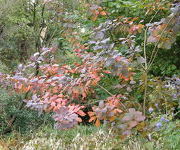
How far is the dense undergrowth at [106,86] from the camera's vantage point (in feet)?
7.06

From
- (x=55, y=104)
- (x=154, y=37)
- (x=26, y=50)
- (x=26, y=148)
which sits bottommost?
(x=26, y=50)

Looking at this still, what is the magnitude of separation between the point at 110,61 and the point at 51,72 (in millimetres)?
956

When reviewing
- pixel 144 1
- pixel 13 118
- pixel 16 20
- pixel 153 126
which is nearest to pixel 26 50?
pixel 16 20

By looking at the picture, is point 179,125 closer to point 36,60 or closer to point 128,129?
point 128,129

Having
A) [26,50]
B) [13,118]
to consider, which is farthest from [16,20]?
[13,118]

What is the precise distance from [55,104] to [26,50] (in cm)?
1187

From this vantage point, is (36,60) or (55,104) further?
(36,60)

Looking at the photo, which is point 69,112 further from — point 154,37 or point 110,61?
point 154,37

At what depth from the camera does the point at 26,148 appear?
10.9ft

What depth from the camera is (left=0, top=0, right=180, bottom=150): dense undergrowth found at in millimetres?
2150

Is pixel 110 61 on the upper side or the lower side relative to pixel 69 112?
upper

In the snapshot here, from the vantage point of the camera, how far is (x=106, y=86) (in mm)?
4703

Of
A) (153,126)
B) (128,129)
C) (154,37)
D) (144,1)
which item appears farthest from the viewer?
(144,1)

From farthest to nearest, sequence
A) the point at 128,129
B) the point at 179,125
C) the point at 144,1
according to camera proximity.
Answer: the point at 144,1, the point at 179,125, the point at 128,129
